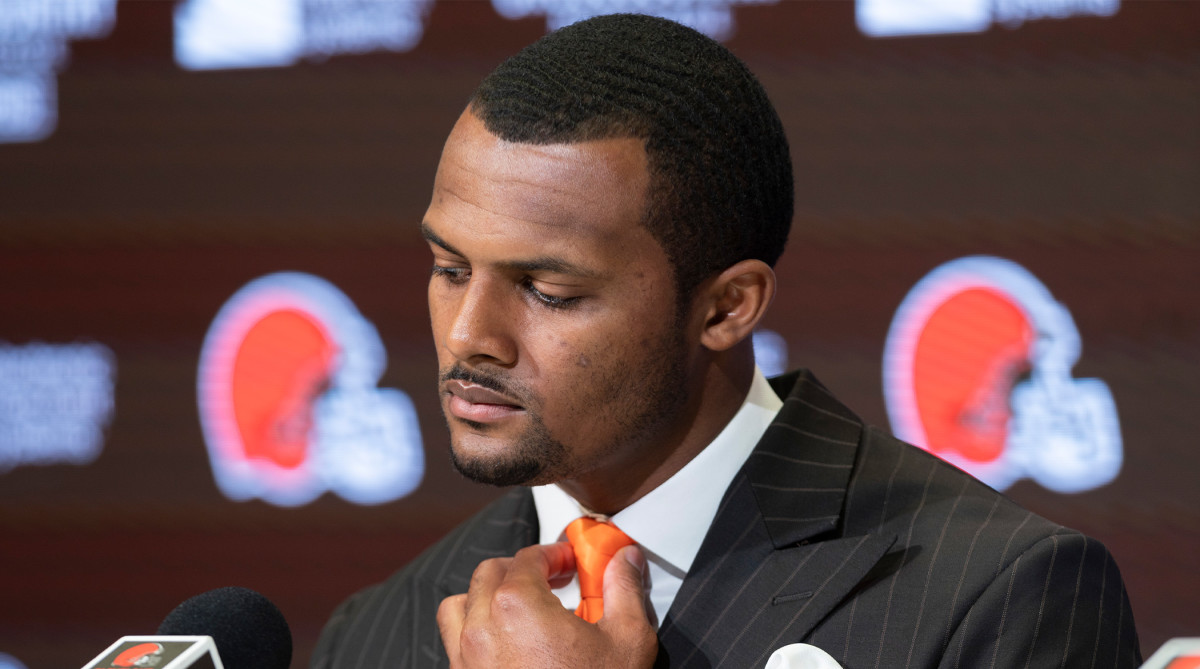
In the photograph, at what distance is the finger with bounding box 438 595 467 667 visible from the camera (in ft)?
4.31

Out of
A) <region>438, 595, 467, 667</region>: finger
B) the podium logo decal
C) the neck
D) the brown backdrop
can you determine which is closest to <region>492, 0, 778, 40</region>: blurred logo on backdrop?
the brown backdrop

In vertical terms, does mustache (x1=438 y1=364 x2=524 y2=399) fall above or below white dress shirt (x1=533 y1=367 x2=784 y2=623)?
above

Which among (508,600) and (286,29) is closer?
(508,600)

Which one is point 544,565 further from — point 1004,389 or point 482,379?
point 1004,389

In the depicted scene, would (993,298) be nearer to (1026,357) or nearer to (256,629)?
(1026,357)

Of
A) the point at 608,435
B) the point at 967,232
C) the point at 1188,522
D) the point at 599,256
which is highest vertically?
the point at 599,256

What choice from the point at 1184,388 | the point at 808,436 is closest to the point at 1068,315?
the point at 1184,388

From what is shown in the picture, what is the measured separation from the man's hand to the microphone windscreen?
191 mm

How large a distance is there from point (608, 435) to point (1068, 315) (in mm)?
1530

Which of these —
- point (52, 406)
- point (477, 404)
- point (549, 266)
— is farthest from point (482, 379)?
point (52, 406)

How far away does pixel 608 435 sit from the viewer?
4.34ft

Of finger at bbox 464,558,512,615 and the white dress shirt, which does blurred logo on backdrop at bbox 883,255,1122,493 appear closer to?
the white dress shirt

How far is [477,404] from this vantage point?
1.29m

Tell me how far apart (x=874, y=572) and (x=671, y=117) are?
54 centimetres
